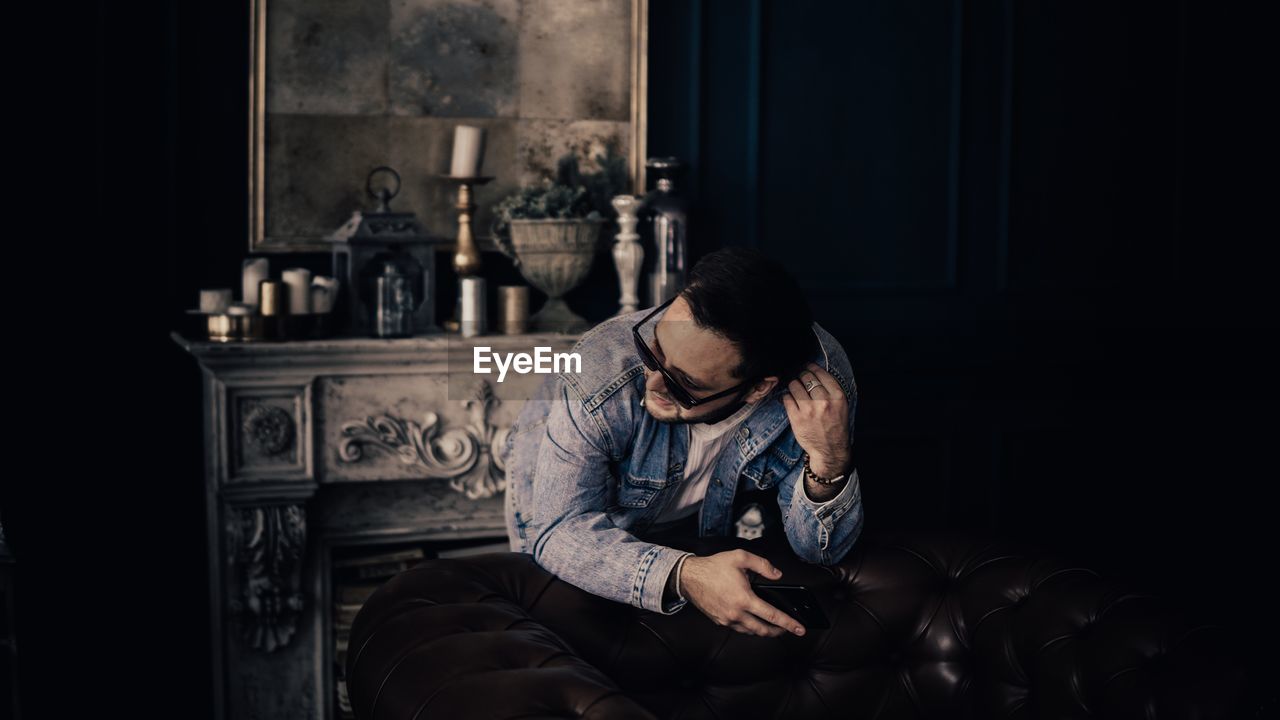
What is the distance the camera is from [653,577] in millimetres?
1810

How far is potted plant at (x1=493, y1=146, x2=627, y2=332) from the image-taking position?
3080 mm

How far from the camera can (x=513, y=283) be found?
129 inches

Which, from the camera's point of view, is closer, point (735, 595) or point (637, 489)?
point (735, 595)

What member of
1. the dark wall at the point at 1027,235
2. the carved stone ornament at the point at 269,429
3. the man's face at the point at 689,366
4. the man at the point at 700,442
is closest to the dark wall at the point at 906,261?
the dark wall at the point at 1027,235

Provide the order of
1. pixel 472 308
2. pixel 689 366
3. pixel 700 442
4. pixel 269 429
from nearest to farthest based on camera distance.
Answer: pixel 689 366 → pixel 700 442 → pixel 269 429 → pixel 472 308

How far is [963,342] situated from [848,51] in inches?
40.4

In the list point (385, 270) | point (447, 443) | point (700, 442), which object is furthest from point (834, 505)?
point (385, 270)

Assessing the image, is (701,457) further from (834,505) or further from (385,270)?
(385,270)

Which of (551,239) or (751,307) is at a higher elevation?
(551,239)

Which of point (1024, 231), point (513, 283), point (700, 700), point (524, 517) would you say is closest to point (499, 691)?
point (700, 700)

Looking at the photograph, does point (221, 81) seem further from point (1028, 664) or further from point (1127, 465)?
point (1127, 465)

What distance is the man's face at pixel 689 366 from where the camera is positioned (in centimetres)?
183

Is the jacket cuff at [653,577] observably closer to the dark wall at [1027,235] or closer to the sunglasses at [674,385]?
the sunglasses at [674,385]

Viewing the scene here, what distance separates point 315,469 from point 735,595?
144cm
